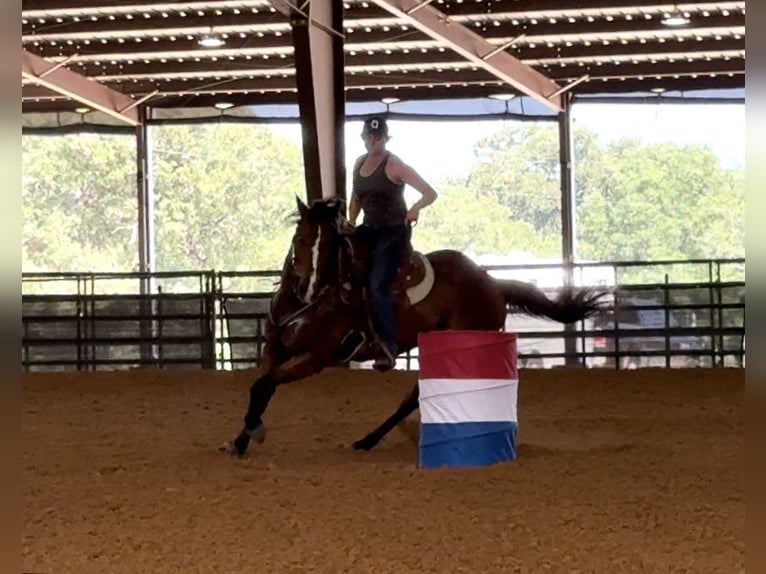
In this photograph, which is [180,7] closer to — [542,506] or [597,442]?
[597,442]

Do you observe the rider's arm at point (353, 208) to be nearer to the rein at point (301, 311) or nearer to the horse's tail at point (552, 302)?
the rein at point (301, 311)

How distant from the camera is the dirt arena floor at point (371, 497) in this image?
361 centimetres

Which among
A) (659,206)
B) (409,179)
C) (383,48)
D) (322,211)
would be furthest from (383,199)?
(659,206)

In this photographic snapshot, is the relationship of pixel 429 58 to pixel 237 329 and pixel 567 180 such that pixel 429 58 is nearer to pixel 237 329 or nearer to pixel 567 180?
pixel 567 180

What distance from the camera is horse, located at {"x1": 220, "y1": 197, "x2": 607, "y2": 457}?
19.8ft

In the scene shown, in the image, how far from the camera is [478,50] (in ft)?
56.1

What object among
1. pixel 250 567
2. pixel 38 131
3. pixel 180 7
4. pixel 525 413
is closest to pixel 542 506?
pixel 250 567

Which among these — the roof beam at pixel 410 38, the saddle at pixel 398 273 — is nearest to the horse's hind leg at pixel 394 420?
the saddle at pixel 398 273

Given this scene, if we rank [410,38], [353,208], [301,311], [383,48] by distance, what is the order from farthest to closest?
[383,48] → [410,38] → [353,208] → [301,311]

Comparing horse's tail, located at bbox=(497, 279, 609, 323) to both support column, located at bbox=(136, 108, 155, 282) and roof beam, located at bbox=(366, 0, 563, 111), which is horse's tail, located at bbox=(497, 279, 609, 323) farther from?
support column, located at bbox=(136, 108, 155, 282)

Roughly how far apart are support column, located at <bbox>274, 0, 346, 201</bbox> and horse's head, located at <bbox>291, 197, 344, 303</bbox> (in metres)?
6.94

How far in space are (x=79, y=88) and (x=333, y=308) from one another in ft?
47.2

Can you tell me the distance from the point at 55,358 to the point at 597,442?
33.8 ft

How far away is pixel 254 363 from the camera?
1469 cm
